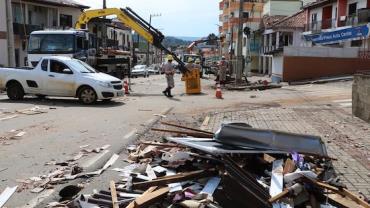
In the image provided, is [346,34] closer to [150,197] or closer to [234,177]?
[234,177]

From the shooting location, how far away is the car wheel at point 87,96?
18.6 metres

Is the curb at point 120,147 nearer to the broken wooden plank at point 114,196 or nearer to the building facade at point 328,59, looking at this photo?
the broken wooden plank at point 114,196

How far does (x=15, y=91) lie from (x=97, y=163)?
12328 mm

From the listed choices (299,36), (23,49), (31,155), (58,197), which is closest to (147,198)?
(58,197)

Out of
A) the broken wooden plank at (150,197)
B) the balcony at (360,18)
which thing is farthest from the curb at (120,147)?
the balcony at (360,18)

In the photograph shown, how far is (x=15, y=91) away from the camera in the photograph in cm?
1958

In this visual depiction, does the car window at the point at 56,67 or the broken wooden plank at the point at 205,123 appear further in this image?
the car window at the point at 56,67

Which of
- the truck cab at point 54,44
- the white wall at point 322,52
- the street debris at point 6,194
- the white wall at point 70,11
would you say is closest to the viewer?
the street debris at point 6,194

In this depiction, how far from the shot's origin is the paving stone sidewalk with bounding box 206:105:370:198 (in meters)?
7.89

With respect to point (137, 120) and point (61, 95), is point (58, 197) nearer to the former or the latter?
point (137, 120)

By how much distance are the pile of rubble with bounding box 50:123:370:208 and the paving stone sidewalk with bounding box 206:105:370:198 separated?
0.84 meters

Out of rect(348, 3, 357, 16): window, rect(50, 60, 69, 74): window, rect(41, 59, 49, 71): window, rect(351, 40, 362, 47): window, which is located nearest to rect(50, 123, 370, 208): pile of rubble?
rect(50, 60, 69, 74): window

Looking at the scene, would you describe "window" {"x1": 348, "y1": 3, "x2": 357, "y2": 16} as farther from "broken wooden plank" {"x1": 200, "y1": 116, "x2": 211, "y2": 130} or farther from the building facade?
"broken wooden plank" {"x1": 200, "y1": 116, "x2": 211, "y2": 130}

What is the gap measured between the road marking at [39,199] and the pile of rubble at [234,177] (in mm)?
522
